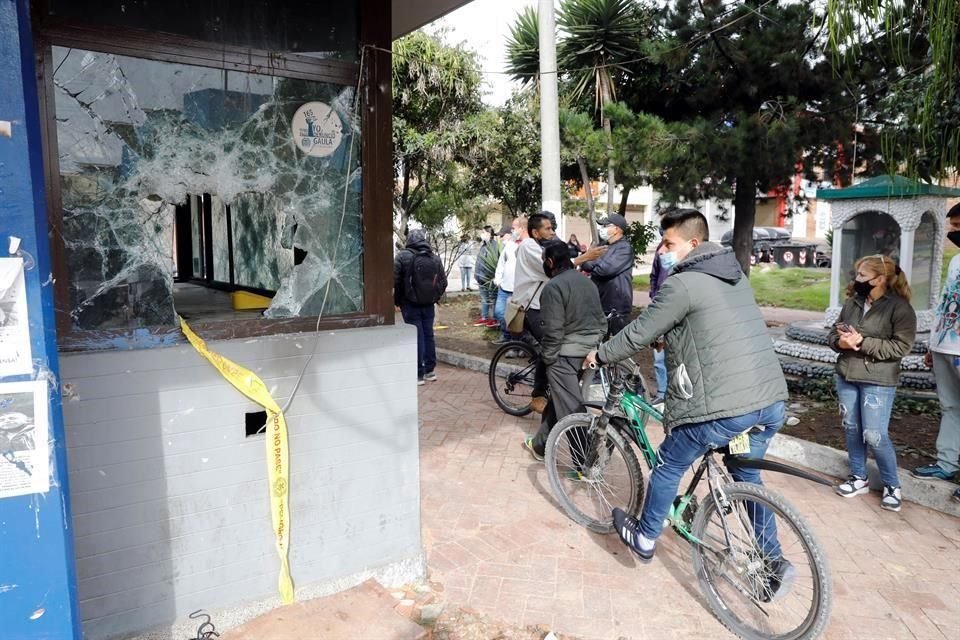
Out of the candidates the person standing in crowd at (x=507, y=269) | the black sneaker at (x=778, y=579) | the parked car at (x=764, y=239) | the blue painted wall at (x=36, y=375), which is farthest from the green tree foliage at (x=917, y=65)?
the parked car at (x=764, y=239)

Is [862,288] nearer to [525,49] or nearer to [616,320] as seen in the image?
[616,320]

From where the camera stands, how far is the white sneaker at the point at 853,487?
4.50 metres

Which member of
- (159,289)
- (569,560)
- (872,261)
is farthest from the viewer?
(872,261)

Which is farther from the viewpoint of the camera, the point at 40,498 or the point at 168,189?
the point at 168,189

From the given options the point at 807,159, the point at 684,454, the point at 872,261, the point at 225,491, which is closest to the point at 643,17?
the point at 807,159

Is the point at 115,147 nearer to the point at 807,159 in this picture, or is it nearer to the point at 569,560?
the point at 569,560

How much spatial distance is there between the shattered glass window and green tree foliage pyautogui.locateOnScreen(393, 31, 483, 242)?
428 inches

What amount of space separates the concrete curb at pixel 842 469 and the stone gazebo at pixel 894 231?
4.43 m

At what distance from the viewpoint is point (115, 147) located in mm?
2686

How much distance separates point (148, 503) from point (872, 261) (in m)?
4.19

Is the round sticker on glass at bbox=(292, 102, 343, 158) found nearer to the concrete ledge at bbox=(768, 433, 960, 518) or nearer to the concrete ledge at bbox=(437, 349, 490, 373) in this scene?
the concrete ledge at bbox=(768, 433, 960, 518)

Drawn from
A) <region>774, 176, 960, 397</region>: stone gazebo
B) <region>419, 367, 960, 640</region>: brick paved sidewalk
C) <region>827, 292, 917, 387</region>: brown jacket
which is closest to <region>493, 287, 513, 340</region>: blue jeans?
<region>774, 176, 960, 397</region>: stone gazebo

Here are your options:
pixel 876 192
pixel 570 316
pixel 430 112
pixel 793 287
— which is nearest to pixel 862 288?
pixel 570 316

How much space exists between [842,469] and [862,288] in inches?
53.5
